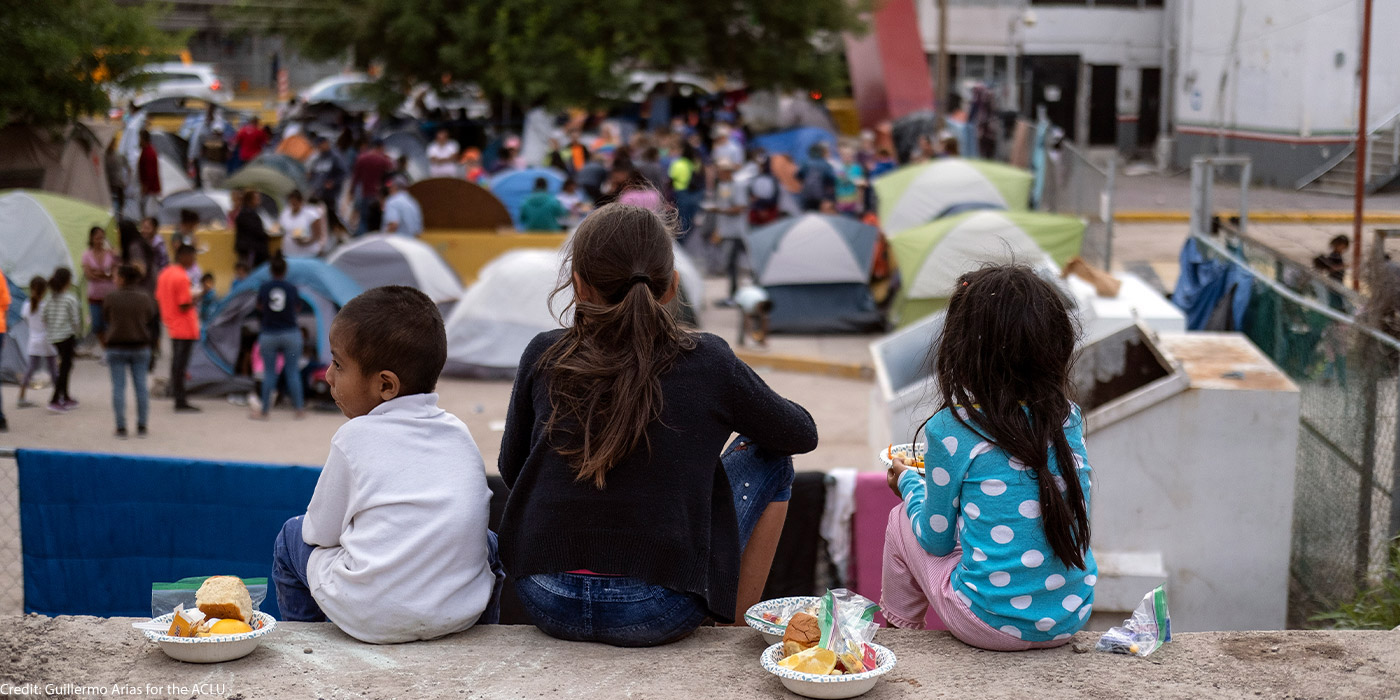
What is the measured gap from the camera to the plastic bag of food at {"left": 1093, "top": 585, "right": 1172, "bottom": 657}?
3008 millimetres

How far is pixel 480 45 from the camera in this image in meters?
25.7

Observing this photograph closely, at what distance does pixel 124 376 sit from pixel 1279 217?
51.1ft

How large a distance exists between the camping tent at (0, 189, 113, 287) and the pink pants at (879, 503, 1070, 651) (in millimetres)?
11747

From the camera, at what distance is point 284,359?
11531mm

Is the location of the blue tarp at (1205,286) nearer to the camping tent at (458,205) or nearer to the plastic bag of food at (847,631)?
the plastic bag of food at (847,631)

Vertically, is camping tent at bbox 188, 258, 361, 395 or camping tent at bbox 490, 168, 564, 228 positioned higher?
camping tent at bbox 490, 168, 564, 228

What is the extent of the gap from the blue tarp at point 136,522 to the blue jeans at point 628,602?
111 inches

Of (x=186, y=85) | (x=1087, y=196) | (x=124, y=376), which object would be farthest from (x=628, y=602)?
(x=186, y=85)

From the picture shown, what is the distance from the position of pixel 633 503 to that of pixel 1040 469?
94 cm

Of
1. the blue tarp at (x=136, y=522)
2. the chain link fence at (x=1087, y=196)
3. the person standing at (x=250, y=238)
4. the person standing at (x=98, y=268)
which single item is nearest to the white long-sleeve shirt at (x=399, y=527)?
the blue tarp at (x=136, y=522)

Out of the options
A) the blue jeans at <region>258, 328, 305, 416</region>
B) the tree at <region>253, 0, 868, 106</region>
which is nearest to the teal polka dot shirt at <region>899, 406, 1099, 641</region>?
the blue jeans at <region>258, 328, 305, 416</region>

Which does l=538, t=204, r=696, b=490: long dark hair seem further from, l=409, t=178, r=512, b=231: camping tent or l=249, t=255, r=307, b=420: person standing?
l=409, t=178, r=512, b=231: camping tent

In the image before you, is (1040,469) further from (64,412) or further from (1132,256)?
(1132,256)

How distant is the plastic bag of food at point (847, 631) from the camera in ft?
8.96
